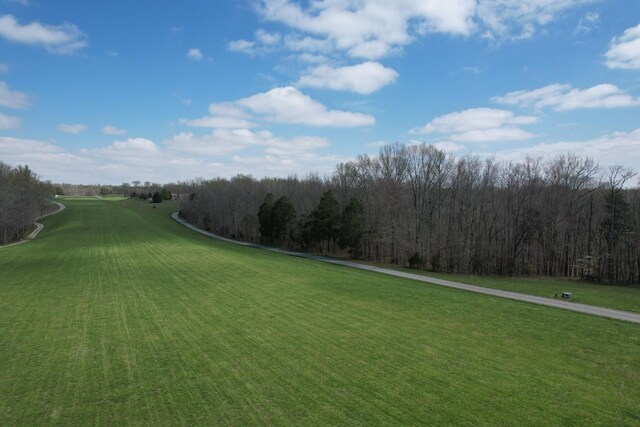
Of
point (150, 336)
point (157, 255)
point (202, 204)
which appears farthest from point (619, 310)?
point (202, 204)

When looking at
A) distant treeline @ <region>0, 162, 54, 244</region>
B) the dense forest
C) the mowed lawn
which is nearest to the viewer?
the mowed lawn

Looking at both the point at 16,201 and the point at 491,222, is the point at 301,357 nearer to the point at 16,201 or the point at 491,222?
the point at 491,222

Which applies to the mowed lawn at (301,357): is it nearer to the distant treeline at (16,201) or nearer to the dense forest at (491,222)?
the dense forest at (491,222)

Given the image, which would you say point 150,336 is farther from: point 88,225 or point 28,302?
point 88,225

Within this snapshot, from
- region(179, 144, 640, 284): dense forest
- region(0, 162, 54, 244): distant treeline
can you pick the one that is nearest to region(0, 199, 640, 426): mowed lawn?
region(179, 144, 640, 284): dense forest

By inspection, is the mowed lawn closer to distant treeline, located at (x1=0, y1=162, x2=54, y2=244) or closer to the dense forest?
the dense forest

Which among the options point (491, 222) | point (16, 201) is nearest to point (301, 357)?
point (491, 222)

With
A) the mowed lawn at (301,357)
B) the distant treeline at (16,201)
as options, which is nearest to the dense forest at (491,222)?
the mowed lawn at (301,357)
